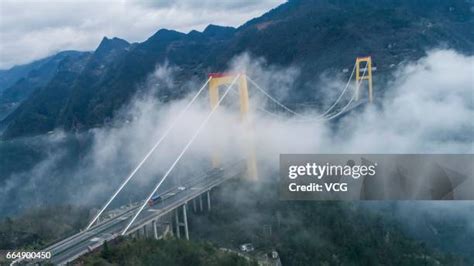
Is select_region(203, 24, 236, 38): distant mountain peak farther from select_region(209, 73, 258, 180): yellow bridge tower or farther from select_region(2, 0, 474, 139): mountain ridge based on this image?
select_region(209, 73, 258, 180): yellow bridge tower

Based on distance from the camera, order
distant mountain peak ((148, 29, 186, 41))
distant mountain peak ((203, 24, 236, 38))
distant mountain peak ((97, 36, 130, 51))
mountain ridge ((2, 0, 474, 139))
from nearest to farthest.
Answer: mountain ridge ((2, 0, 474, 139)), distant mountain peak ((148, 29, 186, 41)), distant mountain peak ((203, 24, 236, 38)), distant mountain peak ((97, 36, 130, 51))

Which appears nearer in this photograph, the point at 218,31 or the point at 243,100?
the point at 243,100

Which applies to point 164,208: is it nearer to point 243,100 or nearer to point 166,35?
point 243,100

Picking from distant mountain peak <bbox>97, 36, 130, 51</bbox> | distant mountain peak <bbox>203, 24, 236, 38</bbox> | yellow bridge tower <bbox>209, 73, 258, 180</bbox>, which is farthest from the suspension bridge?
distant mountain peak <bbox>97, 36, 130, 51</bbox>

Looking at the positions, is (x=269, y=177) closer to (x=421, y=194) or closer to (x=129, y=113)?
(x=421, y=194)

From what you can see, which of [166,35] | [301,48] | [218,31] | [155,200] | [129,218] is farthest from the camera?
[218,31]

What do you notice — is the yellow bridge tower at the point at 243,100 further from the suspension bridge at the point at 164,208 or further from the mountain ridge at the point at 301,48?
the mountain ridge at the point at 301,48

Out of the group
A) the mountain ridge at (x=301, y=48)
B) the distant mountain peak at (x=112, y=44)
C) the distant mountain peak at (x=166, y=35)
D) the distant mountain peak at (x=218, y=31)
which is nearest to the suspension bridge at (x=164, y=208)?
the mountain ridge at (x=301, y=48)

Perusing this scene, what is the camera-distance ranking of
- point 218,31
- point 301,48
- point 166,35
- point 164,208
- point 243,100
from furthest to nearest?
point 218,31, point 166,35, point 301,48, point 243,100, point 164,208

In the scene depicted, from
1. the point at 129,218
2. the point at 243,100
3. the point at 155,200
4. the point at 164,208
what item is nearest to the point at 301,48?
the point at 243,100
